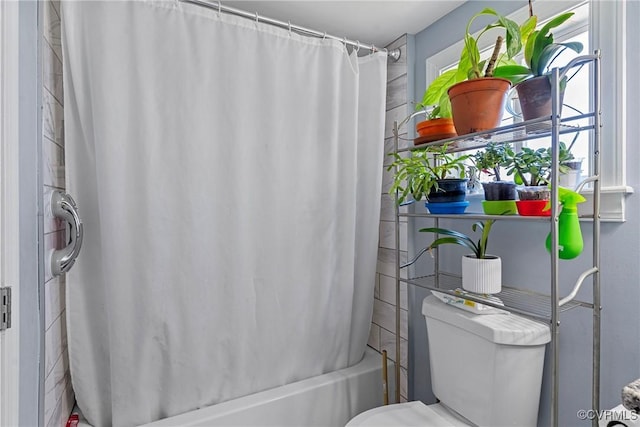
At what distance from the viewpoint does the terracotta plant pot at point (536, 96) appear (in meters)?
0.99

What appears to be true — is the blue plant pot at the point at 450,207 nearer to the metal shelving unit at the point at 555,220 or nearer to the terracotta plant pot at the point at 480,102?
the metal shelving unit at the point at 555,220

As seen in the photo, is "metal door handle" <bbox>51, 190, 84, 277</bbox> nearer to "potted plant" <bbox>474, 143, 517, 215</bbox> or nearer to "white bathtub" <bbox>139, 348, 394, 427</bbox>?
"white bathtub" <bbox>139, 348, 394, 427</bbox>

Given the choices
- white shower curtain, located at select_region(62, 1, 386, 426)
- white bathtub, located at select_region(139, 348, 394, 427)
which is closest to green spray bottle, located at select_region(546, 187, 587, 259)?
white shower curtain, located at select_region(62, 1, 386, 426)

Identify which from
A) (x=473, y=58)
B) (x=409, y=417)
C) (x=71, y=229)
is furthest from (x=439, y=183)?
(x=71, y=229)

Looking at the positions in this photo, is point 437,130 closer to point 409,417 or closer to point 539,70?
point 539,70

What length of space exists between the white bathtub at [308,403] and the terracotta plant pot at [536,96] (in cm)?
134

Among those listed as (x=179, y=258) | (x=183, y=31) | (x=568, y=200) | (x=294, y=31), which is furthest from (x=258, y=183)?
(x=568, y=200)

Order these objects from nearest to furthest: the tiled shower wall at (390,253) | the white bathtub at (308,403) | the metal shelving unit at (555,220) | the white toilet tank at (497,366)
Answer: the metal shelving unit at (555,220), the white toilet tank at (497,366), the white bathtub at (308,403), the tiled shower wall at (390,253)

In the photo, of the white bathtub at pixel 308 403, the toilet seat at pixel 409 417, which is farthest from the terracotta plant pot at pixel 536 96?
the white bathtub at pixel 308 403

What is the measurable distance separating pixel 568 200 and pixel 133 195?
1423 mm

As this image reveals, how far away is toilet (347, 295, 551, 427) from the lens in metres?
1.14

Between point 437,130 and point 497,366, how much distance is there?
33.3 inches

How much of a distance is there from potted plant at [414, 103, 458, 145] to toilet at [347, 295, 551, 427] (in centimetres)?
65

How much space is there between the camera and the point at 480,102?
1.09m
